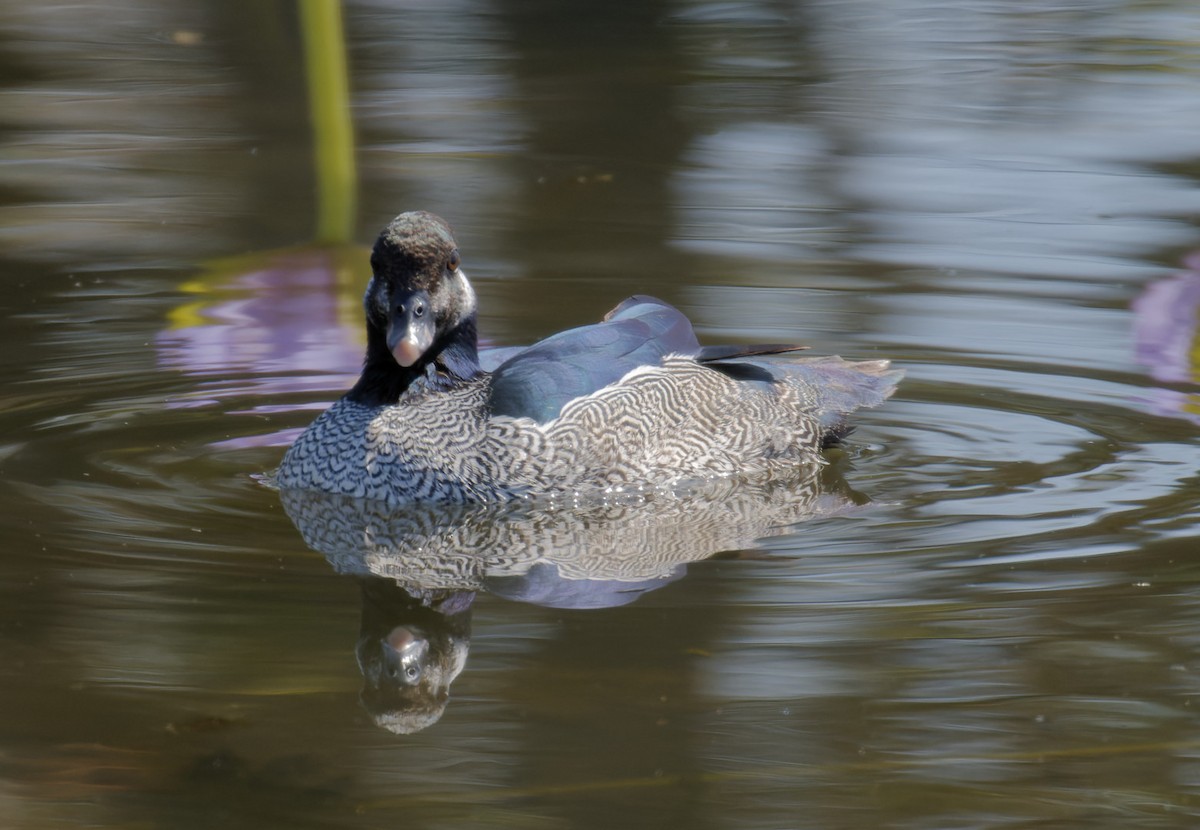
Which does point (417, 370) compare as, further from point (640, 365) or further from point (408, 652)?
point (408, 652)

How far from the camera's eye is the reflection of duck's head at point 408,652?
456cm

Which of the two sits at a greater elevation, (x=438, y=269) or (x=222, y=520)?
(x=438, y=269)

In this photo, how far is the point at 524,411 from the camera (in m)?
6.98

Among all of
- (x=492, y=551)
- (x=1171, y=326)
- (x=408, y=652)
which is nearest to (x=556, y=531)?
(x=492, y=551)

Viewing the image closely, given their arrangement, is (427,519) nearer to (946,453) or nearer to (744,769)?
(946,453)

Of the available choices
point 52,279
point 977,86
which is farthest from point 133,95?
point 977,86

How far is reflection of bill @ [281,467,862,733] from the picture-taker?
4.97m

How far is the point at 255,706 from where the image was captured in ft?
14.7

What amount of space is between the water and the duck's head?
1.98 ft

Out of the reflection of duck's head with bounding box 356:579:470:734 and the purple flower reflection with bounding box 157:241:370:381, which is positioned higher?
the purple flower reflection with bounding box 157:241:370:381

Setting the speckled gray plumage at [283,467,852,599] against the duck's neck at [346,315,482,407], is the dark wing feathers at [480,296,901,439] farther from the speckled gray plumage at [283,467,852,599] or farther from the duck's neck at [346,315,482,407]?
the speckled gray plumage at [283,467,852,599]

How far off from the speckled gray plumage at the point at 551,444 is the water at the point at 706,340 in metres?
0.27

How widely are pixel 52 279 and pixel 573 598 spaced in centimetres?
512

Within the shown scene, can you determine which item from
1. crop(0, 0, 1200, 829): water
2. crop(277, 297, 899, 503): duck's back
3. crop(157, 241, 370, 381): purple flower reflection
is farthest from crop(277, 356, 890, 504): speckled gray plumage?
crop(157, 241, 370, 381): purple flower reflection
